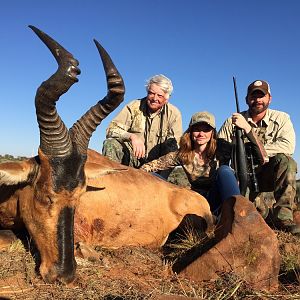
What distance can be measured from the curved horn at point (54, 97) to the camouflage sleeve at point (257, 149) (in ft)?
12.0

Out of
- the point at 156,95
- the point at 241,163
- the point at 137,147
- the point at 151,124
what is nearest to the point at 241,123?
the point at 241,163

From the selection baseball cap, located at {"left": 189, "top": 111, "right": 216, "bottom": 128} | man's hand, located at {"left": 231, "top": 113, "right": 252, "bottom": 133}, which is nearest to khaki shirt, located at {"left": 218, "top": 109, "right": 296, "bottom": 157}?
man's hand, located at {"left": 231, "top": 113, "right": 252, "bottom": 133}

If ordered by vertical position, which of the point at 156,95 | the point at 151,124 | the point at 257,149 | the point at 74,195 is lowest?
the point at 74,195

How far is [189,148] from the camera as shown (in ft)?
22.5

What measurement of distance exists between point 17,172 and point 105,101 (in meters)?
1.29

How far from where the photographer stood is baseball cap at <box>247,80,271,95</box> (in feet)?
24.1

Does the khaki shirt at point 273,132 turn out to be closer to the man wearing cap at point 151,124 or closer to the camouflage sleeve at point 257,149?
the camouflage sleeve at point 257,149

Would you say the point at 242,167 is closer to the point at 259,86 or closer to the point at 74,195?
the point at 259,86

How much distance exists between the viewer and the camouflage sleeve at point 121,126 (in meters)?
8.13

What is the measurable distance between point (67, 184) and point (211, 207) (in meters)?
3.38

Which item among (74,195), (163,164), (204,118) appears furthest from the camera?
(163,164)

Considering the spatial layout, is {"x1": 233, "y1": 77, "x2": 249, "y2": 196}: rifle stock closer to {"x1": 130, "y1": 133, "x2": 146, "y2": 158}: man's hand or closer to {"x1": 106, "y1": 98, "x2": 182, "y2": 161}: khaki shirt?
{"x1": 130, "y1": 133, "x2": 146, "y2": 158}: man's hand

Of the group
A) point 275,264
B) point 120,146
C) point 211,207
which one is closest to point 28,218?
point 275,264

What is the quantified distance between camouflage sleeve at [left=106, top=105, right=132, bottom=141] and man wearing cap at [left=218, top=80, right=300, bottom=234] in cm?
181
